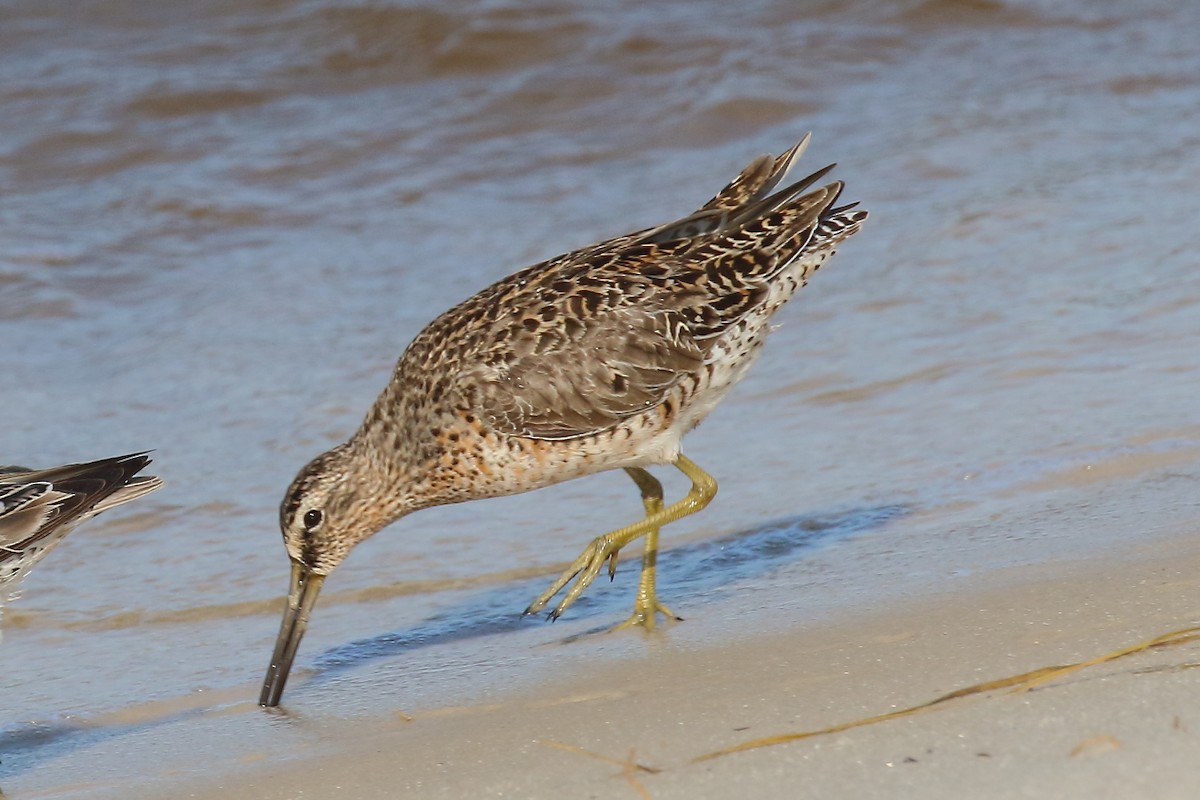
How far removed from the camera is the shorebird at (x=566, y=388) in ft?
17.6

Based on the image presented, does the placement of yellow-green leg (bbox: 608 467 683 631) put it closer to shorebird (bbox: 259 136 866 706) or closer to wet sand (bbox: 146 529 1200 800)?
shorebird (bbox: 259 136 866 706)

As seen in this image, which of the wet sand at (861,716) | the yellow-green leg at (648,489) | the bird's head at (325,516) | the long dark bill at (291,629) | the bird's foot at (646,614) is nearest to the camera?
the wet sand at (861,716)

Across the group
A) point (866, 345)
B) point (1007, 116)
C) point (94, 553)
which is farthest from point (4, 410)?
point (1007, 116)

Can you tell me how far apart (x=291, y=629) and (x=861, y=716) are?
6.34ft

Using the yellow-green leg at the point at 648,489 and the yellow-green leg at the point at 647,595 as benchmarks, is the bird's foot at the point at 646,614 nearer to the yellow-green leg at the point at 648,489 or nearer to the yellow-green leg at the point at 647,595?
the yellow-green leg at the point at 647,595

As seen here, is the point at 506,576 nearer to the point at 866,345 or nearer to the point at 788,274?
the point at 788,274

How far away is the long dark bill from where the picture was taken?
4.84 m

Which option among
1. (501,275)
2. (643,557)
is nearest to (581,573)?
(643,557)

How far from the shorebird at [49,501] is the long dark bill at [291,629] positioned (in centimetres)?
56

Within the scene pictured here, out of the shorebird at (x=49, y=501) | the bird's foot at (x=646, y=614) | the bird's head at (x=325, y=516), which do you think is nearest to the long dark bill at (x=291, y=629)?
the bird's head at (x=325, y=516)

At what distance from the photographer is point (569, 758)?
12.8 ft

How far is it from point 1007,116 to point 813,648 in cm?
654

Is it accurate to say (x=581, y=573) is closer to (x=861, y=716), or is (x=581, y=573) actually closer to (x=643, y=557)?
(x=643, y=557)

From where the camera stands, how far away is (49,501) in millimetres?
4773
